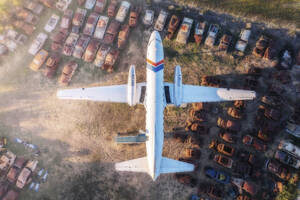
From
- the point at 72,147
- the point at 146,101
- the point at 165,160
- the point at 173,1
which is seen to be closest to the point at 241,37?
the point at 173,1

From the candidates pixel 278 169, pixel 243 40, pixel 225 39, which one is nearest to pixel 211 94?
pixel 225 39

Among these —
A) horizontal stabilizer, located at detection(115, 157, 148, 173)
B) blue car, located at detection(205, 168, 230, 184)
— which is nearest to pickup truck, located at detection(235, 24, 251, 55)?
blue car, located at detection(205, 168, 230, 184)

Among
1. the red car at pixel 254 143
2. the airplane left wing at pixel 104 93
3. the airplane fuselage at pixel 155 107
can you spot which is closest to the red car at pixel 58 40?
the airplane left wing at pixel 104 93

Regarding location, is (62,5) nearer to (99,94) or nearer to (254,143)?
(99,94)

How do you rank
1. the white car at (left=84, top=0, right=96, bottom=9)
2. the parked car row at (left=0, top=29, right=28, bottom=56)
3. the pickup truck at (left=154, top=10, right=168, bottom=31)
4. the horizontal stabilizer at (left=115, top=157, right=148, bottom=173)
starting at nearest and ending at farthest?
the horizontal stabilizer at (left=115, top=157, right=148, bottom=173) < the pickup truck at (left=154, top=10, right=168, bottom=31) < the white car at (left=84, top=0, right=96, bottom=9) < the parked car row at (left=0, top=29, right=28, bottom=56)

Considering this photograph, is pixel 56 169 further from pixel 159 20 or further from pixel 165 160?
pixel 159 20

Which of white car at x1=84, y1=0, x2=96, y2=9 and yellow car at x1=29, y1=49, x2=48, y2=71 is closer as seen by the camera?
yellow car at x1=29, y1=49, x2=48, y2=71

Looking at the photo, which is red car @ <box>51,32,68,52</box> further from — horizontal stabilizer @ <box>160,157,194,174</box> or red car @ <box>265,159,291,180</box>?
red car @ <box>265,159,291,180</box>
